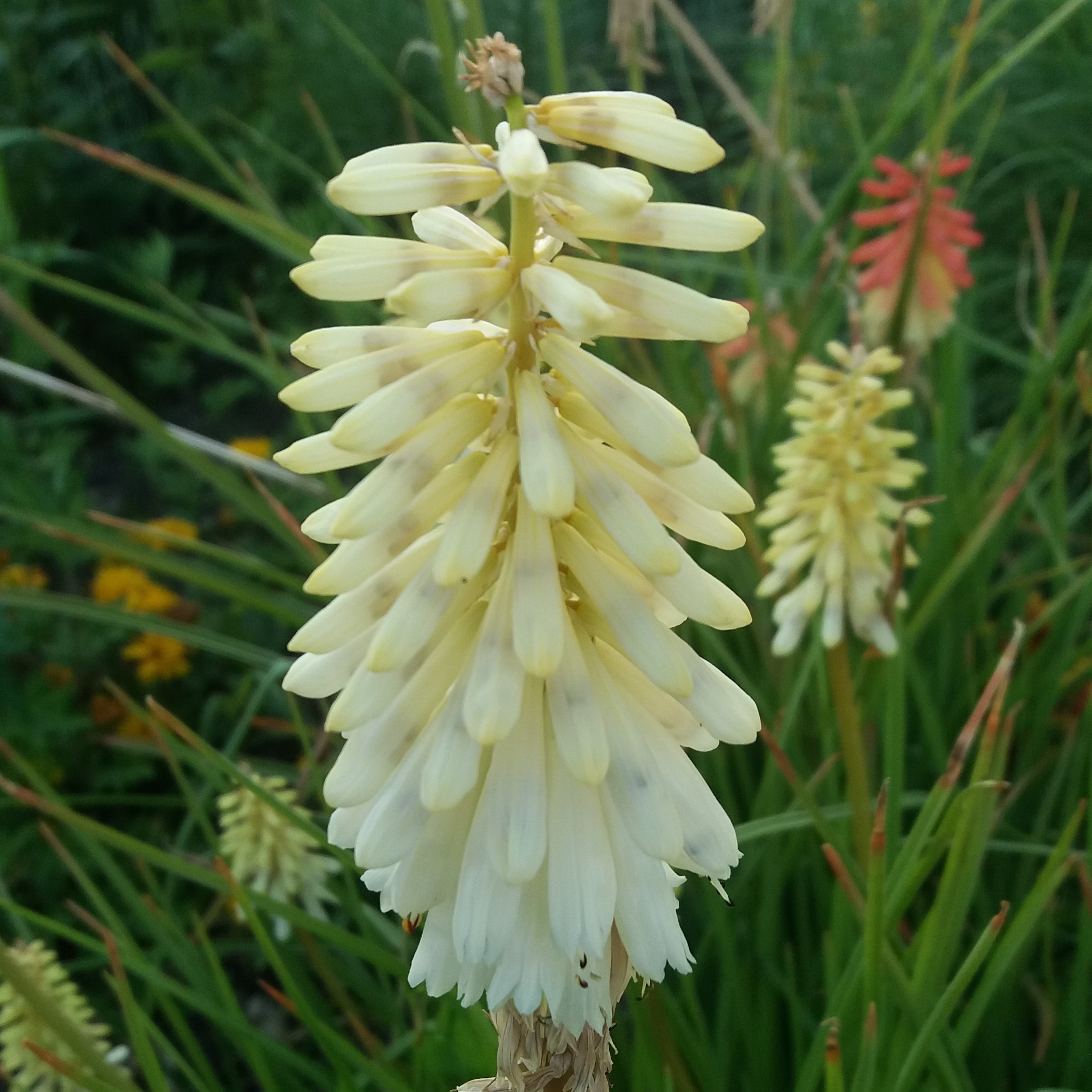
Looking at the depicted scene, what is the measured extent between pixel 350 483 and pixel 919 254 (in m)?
2.23

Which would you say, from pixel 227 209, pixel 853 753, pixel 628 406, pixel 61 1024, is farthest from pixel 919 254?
pixel 61 1024

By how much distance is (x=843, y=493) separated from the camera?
235 cm

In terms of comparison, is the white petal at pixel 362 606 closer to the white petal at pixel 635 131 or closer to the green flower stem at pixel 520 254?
the green flower stem at pixel 520 254

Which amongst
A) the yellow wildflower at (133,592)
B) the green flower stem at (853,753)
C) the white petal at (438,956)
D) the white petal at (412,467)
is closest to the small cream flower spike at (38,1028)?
the white petal at (438,956)

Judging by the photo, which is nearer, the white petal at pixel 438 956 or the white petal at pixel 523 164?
the white petal at pixel 523 164

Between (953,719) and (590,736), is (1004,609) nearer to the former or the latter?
A: (953,719)

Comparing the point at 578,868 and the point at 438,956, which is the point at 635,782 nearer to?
the point at 578,868

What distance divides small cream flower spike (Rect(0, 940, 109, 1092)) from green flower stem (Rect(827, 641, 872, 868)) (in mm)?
1498

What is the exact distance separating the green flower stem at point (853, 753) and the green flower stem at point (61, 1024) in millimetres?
1385

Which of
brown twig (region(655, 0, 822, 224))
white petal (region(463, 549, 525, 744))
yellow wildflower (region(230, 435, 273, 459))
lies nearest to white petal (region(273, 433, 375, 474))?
white petal (region(463, 549, 525, 744))

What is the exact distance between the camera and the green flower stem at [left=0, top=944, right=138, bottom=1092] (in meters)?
1.63

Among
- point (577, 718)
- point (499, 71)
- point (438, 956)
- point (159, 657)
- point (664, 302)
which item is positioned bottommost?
point (159, 657)

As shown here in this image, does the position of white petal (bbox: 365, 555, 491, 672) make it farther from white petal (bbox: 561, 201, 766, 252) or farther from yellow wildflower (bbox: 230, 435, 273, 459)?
yellow wildflower (bbox: 230, 435, 273, 459)

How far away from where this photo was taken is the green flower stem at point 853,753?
208cm
